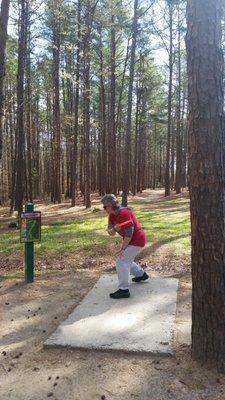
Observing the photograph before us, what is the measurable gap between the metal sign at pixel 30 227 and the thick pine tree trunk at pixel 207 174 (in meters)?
3.64

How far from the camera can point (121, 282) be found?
6.31 m

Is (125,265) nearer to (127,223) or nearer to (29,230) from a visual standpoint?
(127,223)

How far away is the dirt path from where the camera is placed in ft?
12.5

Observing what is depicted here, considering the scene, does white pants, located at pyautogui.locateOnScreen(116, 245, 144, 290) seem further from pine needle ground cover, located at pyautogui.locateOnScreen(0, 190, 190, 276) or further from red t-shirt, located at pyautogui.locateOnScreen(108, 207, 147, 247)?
pine needle ground cover, located at pyautogui.locateOnScreen(0, 190, 190, 276)

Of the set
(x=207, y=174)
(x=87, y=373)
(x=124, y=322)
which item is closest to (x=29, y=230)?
(x=124, y=322)

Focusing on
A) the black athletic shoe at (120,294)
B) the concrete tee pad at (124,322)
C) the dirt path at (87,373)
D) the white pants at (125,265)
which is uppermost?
the white pants at (125,265)

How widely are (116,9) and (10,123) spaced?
1702 cm

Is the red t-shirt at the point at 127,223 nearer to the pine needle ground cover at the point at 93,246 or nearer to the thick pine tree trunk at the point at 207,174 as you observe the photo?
the thick pine tree trunk at the point at 207,174

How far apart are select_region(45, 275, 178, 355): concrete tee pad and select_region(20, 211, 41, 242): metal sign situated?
1.36 m

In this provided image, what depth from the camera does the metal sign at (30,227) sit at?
23.7ft

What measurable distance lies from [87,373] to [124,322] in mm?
1241

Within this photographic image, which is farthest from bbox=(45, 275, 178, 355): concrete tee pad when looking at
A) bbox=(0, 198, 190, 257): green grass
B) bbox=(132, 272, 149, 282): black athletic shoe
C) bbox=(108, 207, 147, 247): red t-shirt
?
bbox=(0, 198, 190, 257): green grass

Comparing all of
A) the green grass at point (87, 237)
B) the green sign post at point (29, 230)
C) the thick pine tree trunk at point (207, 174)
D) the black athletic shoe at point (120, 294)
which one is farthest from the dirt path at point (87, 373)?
the green grass at point (87, 237)

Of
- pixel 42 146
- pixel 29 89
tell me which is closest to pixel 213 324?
pixel 29 89
